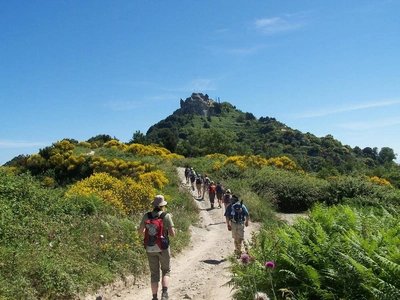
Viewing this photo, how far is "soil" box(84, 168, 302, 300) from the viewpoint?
7359 millimetres

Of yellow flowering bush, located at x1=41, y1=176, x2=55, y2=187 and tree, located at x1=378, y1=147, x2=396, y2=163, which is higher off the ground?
tree, located at x1=378, y1=147, x2=396, y2=163

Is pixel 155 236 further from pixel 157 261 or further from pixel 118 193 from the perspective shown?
pixel 118 193

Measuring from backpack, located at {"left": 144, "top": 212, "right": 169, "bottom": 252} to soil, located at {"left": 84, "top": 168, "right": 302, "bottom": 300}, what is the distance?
1.24 metres

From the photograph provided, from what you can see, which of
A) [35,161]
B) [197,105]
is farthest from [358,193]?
[197,105]

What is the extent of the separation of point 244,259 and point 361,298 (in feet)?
6.30

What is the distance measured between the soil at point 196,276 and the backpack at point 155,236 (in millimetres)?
1238

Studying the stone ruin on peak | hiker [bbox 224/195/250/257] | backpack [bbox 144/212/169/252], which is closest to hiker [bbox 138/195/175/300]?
backpack [bbox 144/212/169/252]

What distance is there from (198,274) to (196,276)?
0.19 metres

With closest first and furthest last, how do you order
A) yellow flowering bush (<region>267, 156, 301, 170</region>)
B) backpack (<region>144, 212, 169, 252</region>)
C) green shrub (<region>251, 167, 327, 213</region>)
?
backpack (<region>144, 212, 169, 252</region>) → green shrub (<region>251, 167, 327, 213</region>) → yellow flowering bush (<region>267, 156, 301, 170</region>)

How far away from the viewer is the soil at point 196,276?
24.1ft

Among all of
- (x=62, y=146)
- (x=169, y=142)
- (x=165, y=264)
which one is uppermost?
(x=169, y=142)

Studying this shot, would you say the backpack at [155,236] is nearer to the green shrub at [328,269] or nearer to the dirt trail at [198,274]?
the dirt trail at [198,274]

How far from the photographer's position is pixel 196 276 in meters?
8.66

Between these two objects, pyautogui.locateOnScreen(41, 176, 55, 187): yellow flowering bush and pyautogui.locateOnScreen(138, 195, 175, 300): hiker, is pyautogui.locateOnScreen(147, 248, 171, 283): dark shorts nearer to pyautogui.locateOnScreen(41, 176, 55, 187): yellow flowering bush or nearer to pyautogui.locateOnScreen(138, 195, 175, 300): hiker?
pyautogui.locateOnScreen(138, 195, 175, 300): hiker
